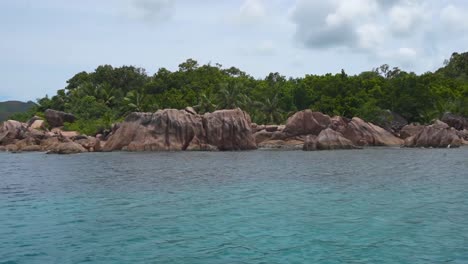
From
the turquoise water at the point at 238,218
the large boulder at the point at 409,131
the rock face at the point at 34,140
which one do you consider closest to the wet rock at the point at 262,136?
the large boulder at the point at 409,131

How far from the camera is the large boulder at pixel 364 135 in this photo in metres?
62.1

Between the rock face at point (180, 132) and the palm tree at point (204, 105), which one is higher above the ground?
the palm tree at point (204, 105)

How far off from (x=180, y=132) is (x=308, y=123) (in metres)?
18.5

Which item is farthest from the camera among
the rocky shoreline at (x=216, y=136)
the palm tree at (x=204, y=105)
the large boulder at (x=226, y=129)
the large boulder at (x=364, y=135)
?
the palm tree at (x=204, y=105)

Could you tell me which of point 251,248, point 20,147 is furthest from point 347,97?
point 251,248

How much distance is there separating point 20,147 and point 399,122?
2254 inches

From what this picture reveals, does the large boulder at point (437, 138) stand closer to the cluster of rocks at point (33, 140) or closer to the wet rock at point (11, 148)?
the cluster of rocks at point (33, 140)

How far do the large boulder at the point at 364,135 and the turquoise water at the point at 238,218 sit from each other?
33.7 metres

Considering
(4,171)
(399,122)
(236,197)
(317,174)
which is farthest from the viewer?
(399,122)

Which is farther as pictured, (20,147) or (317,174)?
(20,147)

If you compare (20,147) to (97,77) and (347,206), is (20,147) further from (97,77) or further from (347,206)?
(347,206)

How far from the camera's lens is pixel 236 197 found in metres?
20.1

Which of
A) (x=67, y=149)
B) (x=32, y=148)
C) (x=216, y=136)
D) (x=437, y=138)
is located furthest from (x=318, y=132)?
(x=32, y=148)

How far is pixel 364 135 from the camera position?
62.5 m
